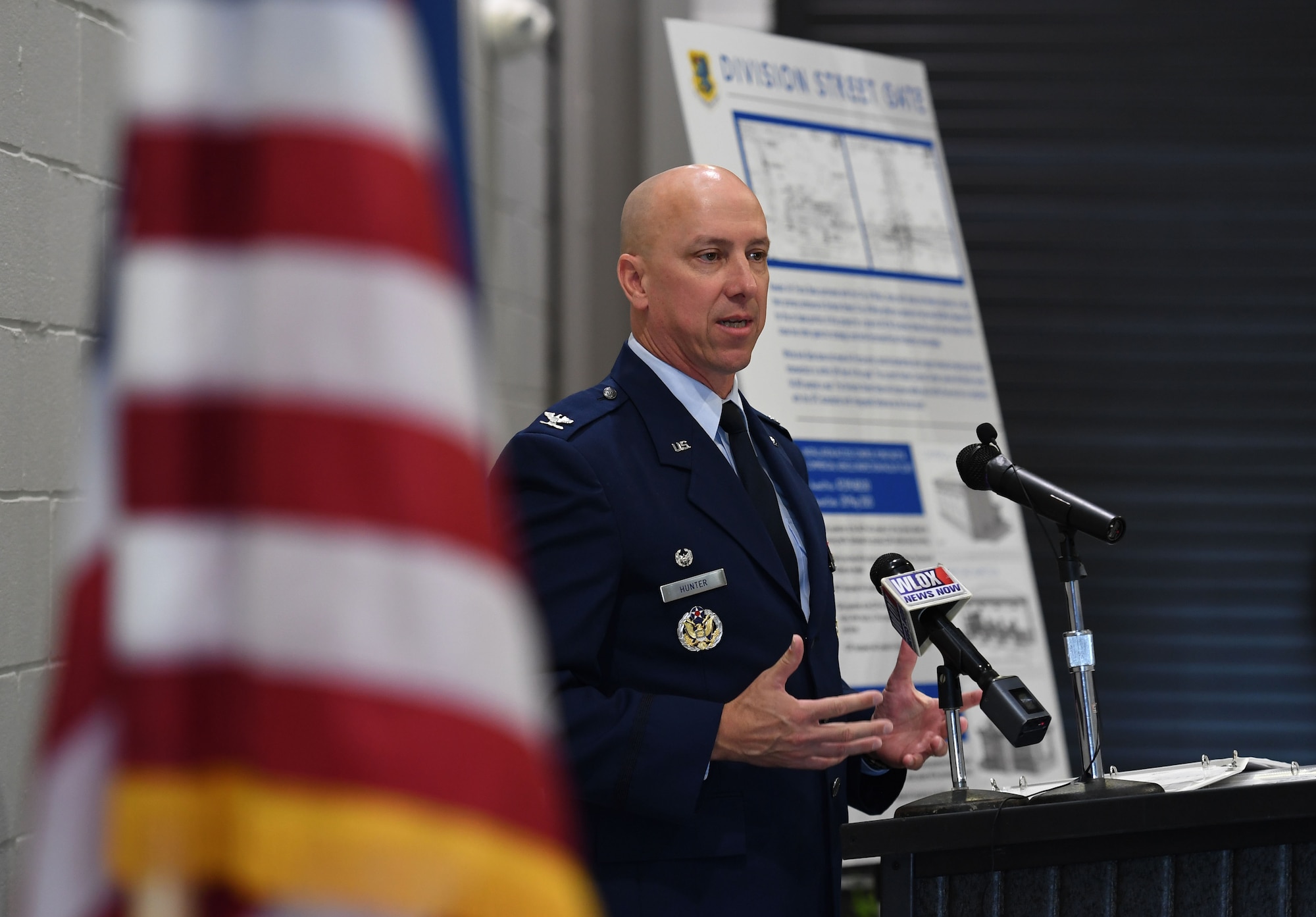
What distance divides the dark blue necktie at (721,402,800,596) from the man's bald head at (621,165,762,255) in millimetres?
288

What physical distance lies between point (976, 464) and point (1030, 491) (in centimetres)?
12

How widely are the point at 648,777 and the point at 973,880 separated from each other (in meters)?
0.42

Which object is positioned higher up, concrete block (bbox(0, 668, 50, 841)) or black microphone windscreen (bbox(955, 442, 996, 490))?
black microphone windscreen (bbox(955, 442, 996, 490))

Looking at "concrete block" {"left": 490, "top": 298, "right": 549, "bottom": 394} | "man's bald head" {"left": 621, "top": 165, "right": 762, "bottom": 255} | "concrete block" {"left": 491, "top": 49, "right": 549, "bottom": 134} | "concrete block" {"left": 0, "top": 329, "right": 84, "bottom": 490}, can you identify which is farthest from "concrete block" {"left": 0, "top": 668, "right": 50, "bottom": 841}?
"concrete block" {"left": 491, "top": 49, "right": 549, "bottom": 134}

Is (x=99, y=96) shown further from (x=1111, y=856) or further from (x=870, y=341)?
(x=870, y=341)

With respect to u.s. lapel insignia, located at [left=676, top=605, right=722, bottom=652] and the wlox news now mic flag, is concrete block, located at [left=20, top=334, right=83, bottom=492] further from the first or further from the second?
the wlox news now mic flag

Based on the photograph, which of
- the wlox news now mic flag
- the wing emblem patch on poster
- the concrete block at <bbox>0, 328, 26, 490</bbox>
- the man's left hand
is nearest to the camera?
the wlox news now mic flag

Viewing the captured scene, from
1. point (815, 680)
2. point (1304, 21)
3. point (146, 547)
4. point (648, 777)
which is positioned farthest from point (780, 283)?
point (146, 547)

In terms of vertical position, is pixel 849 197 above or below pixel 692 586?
above

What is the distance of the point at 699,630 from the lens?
171 cm

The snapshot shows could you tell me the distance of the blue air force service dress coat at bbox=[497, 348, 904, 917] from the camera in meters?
1.59

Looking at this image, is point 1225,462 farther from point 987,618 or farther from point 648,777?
point 648,777

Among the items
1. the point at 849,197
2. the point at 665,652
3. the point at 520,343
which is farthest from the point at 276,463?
the point at 520,343

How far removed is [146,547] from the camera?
1.94 ft
